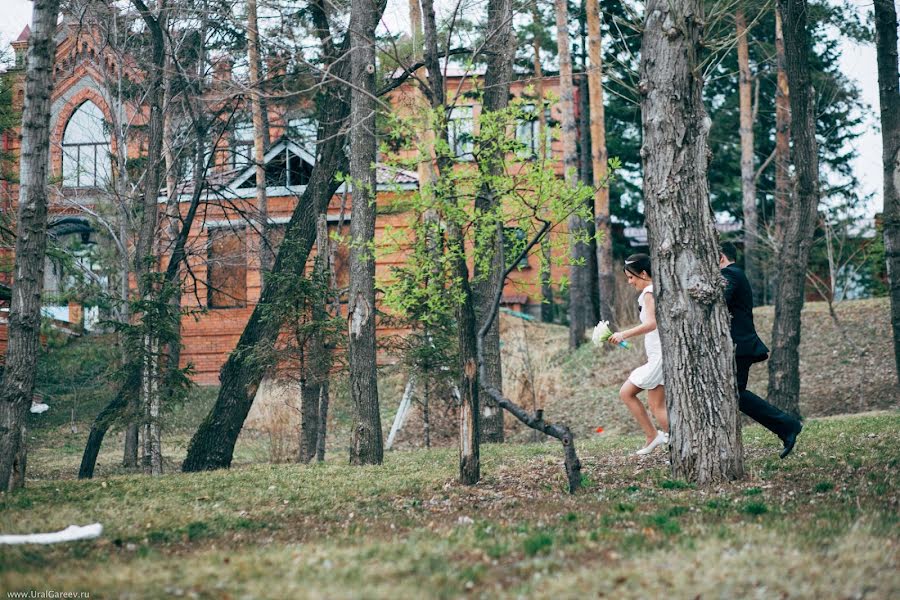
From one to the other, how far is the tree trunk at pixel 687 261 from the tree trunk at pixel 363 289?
15.7ft

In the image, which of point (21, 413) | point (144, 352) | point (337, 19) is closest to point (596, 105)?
point (337, 19)

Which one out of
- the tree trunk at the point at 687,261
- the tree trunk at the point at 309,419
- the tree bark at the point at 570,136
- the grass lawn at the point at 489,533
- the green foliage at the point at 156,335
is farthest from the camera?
the tree bark at the point at 570,136

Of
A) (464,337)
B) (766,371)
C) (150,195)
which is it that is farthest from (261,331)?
(766,371)

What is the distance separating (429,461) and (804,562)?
7.18 m

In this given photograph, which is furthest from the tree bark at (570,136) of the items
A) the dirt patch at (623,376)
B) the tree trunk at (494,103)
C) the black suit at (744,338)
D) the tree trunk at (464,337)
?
the tree trunk at (464,337)

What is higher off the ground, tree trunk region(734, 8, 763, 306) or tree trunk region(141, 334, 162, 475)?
tree trunk region(734, 8, 763, 306)

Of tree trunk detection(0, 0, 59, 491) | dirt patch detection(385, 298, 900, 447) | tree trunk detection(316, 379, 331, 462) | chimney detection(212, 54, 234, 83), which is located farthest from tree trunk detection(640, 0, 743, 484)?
chimney detection(212, 54, 234, 83)

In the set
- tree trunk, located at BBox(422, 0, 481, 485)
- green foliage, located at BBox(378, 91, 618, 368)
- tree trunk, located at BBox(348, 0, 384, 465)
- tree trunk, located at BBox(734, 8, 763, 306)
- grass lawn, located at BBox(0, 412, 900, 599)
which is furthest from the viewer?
tree trunk, located at BBox(734, 8, 763, 306)

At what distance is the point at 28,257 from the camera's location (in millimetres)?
9477

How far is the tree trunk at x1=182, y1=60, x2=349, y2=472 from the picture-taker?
13.9 m

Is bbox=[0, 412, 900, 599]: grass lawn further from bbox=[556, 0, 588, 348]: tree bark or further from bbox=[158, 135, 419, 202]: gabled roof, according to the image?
bbox=[158, 135, 419, 202]: gabled roof

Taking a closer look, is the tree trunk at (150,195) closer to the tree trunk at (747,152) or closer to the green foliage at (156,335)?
the green foliage at (156,335)

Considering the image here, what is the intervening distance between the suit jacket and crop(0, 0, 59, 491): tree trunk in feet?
23.2

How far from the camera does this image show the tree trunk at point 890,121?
14.0 meters
